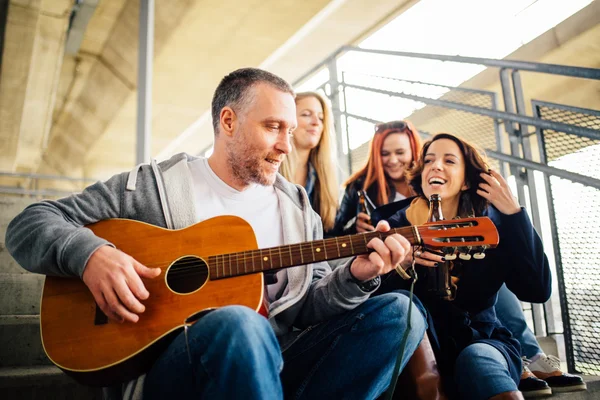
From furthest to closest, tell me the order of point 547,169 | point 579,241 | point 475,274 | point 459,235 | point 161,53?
1. point 161,53
2. point 547,169
3. point 579,241
4. point 475,274
5. point 459,235

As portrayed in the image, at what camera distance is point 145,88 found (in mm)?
3879

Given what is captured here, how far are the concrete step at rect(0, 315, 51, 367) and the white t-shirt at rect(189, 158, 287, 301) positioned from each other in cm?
90

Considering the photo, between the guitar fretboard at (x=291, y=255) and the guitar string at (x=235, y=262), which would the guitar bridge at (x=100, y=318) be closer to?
the guitar string at (x=235, y=262)

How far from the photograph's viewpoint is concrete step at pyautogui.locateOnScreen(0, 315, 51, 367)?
196cm

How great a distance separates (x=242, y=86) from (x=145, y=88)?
226 centimetres

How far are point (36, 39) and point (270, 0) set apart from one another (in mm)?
3122

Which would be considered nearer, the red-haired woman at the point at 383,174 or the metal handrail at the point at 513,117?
the metal handrail at the point at 513,117

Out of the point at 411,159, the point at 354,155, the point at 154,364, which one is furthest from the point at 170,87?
the point at 154,364

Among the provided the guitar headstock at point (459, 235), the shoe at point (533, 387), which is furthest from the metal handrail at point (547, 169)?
the guitar headstock at point (459, 235)

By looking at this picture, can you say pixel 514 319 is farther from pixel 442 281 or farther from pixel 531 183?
pixel 531 183

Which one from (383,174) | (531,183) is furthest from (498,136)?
(383,174)

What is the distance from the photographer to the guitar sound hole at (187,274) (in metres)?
1.42

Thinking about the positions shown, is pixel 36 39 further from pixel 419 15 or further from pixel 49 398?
pixel 49 398

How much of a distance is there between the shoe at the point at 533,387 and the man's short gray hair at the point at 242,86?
1.33 m
